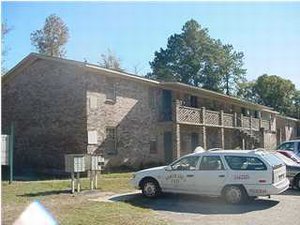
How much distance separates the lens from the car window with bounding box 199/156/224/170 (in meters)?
14.0

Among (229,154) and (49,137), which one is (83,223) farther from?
(49,137)

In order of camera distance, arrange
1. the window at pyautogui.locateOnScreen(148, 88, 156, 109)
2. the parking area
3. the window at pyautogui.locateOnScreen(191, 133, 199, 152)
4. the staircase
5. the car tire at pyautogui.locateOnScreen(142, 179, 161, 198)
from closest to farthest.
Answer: the parking area → the car tire at pyautogui.locateOnScreen(142, 179, 161, 198) → the window at pyautogui.locateOnScreen(148, 88, 156, 109) → the window at pyautogui.locateOnScreen(191, 133, 199, 152) → the staircase

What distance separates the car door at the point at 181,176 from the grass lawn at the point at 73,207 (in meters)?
1.75

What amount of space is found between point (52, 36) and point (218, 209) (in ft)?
177

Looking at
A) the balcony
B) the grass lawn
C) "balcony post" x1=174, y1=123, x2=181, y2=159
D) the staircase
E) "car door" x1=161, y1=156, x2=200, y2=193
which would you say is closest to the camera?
the grass lawn

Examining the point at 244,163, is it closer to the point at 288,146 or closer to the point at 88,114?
the point at 288,146

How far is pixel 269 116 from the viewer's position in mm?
56781

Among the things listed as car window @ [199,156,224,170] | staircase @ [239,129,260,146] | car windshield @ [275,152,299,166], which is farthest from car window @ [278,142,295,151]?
staircase @ [239,129,260,146]

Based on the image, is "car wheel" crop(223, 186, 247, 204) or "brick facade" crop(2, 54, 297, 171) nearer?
"car wheel" crop(223, 186, 247, 204)

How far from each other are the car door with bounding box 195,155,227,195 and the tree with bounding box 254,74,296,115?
65.3m

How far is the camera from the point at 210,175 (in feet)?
45.6

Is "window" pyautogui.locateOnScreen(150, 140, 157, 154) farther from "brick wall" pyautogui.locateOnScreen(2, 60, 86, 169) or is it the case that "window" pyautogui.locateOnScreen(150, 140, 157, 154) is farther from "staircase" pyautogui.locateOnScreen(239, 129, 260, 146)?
"staircase" pyautogui.locateOnScreen(239, 129, 260, 146)

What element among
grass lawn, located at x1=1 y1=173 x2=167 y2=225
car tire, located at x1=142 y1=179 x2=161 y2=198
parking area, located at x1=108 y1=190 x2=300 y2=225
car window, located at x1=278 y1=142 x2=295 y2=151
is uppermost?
car window, located at x1=278 y1=142 x2=295 y2=151

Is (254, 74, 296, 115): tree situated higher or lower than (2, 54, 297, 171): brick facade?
higher
